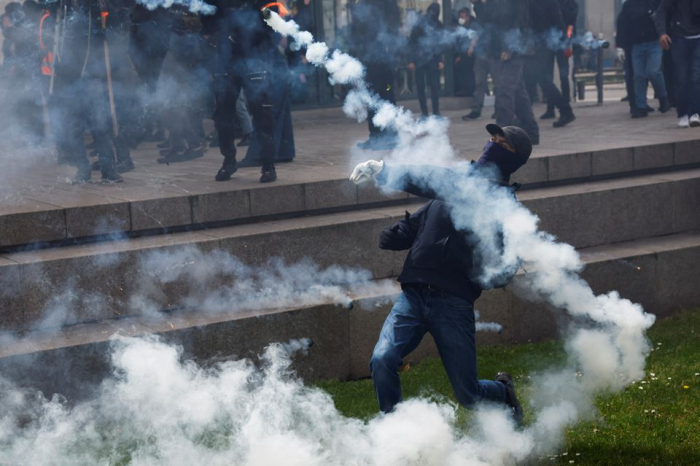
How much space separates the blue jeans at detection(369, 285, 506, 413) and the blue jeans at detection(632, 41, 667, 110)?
8723 mm

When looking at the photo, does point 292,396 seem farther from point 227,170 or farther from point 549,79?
point 549,79

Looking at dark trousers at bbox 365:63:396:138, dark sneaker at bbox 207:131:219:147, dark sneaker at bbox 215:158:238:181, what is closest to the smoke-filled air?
dark sneaker at bbox 215:158:238:181

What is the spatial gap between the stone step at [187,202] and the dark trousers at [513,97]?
1161mm

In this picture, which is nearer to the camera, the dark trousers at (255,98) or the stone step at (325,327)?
the stone step at (325,327)

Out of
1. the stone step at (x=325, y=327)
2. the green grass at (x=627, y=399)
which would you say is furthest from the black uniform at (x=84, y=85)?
the green grass at (x=627, y=399)

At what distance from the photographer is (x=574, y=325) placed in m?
7.92

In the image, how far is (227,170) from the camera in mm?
7891

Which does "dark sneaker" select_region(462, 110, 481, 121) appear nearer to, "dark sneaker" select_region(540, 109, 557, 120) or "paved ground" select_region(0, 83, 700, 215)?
"paved ground" select_region(0, 83, 700, 215)

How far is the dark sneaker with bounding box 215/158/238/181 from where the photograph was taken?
7.85m

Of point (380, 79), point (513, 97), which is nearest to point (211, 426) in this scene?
point (380, 79)

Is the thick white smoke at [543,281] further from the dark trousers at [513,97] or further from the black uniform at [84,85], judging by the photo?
the dark trousers at [513,97]

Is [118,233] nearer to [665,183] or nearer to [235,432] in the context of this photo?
[235,432]

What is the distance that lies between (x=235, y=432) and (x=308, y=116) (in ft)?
30.1

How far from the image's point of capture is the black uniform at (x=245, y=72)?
25.1 feet
